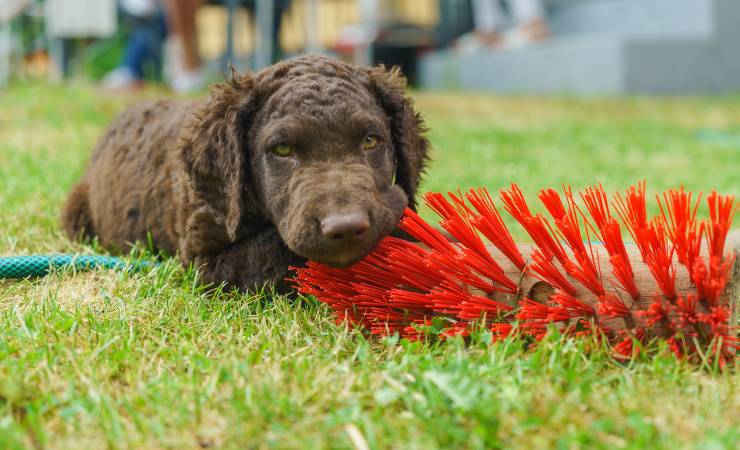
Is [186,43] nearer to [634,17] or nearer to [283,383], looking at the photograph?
[283,383]

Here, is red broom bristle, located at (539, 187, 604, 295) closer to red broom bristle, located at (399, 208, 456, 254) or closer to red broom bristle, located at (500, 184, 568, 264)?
red broom bristle, located at (500, 184, 568, 264)

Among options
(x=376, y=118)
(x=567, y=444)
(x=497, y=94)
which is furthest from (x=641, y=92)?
(x=567, y=444)

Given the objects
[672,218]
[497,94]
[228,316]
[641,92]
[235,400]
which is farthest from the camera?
[497,94]

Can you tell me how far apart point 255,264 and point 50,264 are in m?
0.88

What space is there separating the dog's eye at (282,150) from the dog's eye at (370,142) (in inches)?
10.5

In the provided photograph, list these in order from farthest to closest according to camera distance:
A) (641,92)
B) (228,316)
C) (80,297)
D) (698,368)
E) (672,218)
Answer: (641,92) → (80,297) → (228,316) → (672,218) → (698,368)

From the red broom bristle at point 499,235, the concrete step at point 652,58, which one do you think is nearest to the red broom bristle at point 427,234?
the red broom bristle at point 499,235

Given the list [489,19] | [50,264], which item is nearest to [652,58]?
[489,19]

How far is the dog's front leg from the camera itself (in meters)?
2.97

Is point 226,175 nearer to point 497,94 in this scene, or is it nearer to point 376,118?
point 376,118

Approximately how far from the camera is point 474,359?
7.57ft

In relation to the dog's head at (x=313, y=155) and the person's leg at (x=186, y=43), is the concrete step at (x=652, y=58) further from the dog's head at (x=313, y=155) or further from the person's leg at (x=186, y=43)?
the dog's head at (x=313, y=155)

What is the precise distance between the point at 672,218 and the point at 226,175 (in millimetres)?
1602

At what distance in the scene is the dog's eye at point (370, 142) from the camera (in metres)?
2.84
